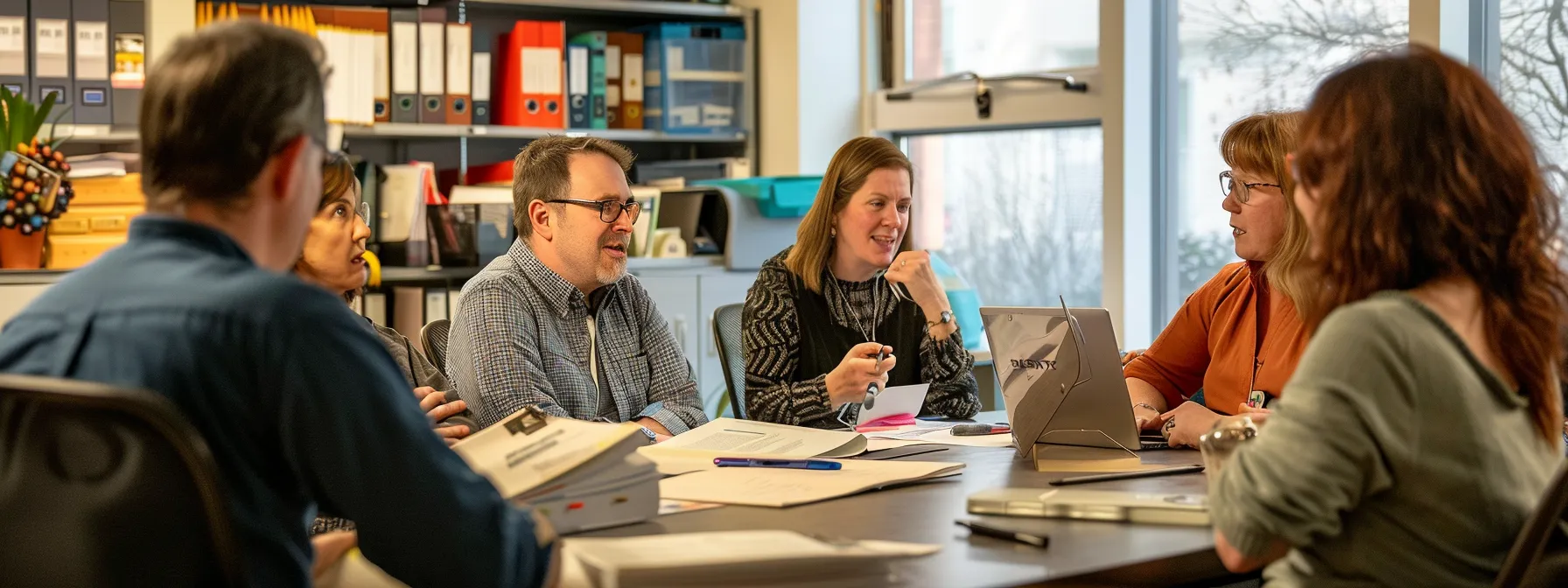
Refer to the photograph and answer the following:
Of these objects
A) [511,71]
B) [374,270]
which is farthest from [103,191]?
[511,71]

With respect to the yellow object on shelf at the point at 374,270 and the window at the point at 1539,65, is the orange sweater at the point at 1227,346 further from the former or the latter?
the yellow object on shelf at the point at 374,270

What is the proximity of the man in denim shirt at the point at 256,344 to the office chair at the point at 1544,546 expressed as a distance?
83 centimetres

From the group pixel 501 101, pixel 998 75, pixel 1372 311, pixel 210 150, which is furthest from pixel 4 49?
pixel 1372 311

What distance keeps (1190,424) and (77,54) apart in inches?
120

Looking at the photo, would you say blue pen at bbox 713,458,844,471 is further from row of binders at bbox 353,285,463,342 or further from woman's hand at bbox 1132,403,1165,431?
row of binders at bbox 353,285,463,342

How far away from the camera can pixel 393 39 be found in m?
4.02

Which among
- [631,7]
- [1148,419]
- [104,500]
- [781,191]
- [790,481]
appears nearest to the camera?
[104,500]

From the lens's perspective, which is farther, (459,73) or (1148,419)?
(459,73)

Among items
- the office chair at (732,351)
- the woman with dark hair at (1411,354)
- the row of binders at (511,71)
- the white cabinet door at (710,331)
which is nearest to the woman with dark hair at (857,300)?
the office chair at (732,351)

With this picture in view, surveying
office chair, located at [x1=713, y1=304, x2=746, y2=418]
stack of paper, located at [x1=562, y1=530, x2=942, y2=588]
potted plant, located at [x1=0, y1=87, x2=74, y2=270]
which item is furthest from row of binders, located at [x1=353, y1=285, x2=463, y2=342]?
stack of paper, located at [x1=562, y1=530, x2=942, y2=588]

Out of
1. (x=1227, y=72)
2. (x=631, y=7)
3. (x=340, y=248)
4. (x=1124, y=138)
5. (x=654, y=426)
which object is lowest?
(x=654, y=426)

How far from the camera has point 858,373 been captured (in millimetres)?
2410

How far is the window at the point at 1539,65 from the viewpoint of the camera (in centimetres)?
305

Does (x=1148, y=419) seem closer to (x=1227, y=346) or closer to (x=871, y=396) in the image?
(x=1227, y=346)
